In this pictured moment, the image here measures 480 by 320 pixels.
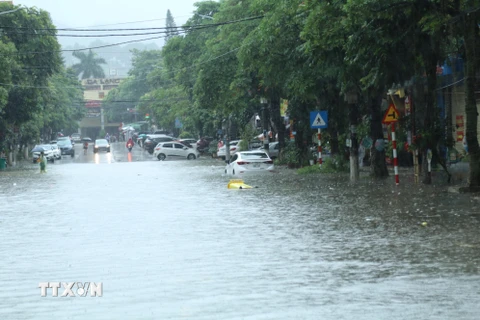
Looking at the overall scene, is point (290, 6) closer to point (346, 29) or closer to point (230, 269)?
point (346, 29)

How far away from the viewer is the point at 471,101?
960 inches

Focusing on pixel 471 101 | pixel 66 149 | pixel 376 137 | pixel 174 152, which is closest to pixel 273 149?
pixel 174 152

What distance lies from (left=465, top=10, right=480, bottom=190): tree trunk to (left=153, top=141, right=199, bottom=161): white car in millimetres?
52410

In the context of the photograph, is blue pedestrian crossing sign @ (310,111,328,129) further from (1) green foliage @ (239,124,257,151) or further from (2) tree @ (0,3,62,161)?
(2) tree @ (0,3,62,161)

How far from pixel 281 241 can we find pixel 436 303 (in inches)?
233

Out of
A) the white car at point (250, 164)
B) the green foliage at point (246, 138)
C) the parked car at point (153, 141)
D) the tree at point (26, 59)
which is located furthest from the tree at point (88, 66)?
the white car at point (250, 164)

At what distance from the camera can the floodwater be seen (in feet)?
31.0

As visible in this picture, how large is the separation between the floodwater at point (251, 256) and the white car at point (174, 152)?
49744mm

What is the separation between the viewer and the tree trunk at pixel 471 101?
2380cm

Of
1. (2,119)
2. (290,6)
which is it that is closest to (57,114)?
(2,119)

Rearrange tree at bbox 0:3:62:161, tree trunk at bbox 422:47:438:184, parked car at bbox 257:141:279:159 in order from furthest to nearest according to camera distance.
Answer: tree at bbox 0:3:62:161, parked car at bbox 257:141:279:159, tree trunk at bbox 422:47:438:184

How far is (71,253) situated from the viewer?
562 inches

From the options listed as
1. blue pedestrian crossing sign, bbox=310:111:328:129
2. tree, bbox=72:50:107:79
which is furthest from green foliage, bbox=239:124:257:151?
tree, bbox=72:50:107:79

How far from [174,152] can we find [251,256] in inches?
2470
